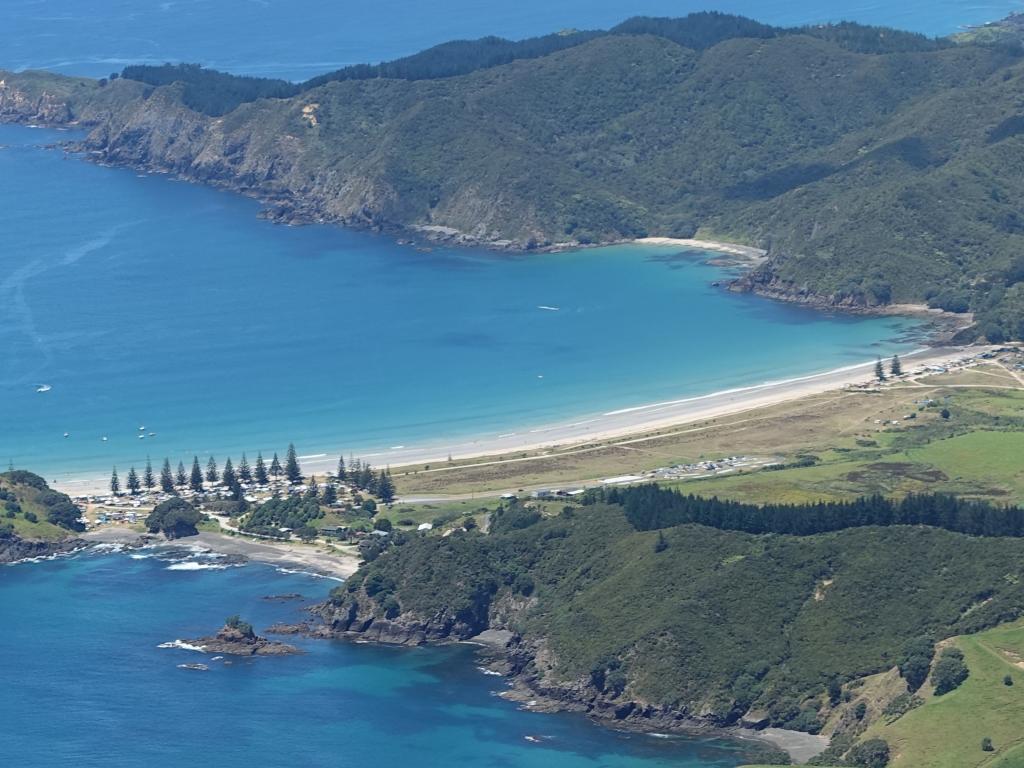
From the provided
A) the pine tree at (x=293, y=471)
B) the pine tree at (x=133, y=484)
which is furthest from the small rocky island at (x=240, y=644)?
the pine tree at (x=133, y=484)

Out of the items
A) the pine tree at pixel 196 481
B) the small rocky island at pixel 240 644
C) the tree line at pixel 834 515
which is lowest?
the small rocky island at pixel 240 644

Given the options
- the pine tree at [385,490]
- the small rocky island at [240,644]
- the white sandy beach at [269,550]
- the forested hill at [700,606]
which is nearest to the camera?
the forested hill at [700,606]

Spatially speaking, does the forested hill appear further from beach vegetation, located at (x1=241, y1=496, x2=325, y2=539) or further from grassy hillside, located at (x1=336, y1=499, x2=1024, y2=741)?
beach vegetation, located at (x1=241, y1=496, x2=325, y2=539)

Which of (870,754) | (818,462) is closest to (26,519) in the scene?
(818,462)

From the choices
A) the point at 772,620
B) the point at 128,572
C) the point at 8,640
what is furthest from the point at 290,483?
the point at 772,620

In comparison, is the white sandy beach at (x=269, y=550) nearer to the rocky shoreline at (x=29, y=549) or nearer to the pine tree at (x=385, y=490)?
the rocky shoreline at (x=29, y=549)

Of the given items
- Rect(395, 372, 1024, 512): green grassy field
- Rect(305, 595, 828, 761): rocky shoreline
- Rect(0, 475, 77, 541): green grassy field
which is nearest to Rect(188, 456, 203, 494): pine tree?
Rect(0, 475, 77, 541): green grassy field

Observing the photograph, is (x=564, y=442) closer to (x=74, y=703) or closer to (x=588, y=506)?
(x=588, y=506)
